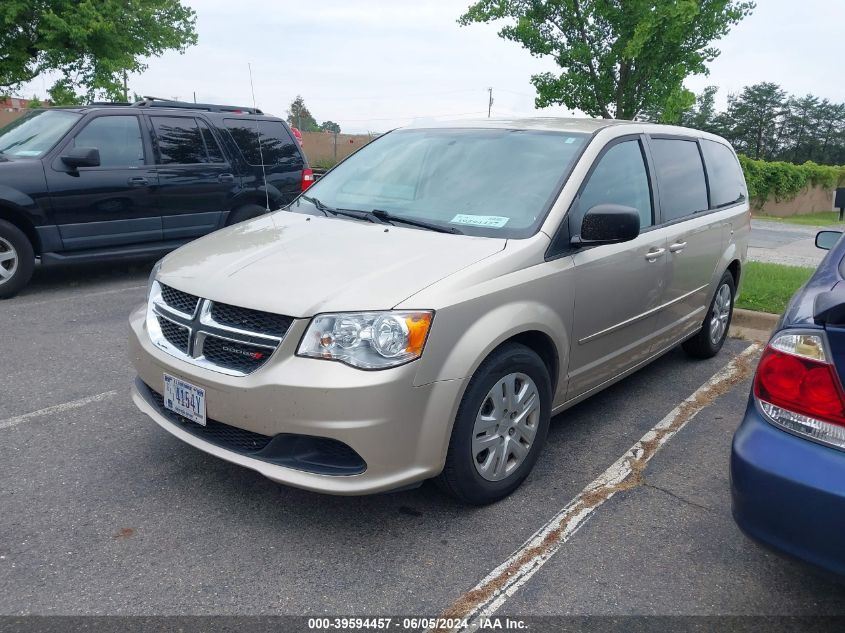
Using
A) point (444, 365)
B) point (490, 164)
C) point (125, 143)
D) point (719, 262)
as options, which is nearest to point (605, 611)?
point (444, 365)

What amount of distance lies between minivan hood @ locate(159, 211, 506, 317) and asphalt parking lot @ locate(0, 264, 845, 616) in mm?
962

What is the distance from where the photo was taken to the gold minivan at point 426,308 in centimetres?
277

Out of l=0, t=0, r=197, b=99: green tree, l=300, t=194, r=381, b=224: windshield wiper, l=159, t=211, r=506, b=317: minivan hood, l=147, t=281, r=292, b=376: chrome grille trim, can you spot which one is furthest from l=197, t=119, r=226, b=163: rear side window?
l=0, t=0, r=197, b=99: green tree

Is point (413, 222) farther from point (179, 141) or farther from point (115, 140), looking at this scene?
point (179, 141)

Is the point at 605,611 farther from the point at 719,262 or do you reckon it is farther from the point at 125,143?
the point at 125,143

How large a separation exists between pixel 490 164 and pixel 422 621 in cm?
237

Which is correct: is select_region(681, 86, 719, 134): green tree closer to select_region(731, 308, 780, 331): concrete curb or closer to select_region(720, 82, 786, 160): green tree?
select_region(720, 82, 786, 160): green tree

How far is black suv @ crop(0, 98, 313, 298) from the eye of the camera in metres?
6.86

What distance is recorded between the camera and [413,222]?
366 centimetres

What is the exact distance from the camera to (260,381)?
9.18 ft

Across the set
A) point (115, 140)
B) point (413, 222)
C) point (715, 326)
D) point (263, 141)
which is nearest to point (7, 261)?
point (115, 140)

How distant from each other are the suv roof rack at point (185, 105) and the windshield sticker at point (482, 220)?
18.5ft

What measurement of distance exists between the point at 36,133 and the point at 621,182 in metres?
6.10

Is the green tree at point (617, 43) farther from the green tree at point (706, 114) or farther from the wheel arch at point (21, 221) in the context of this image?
the green tree at point (706, 114)
